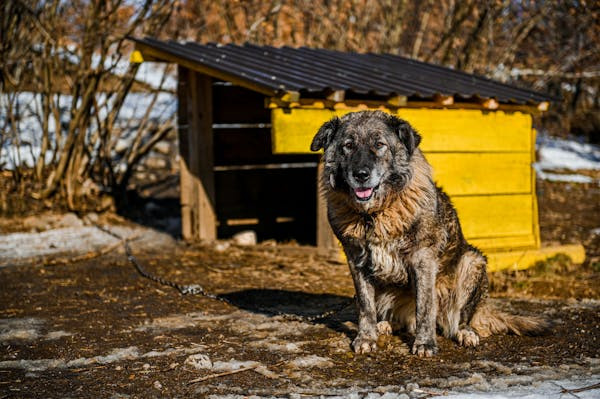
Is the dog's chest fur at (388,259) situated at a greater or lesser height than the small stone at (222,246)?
greater

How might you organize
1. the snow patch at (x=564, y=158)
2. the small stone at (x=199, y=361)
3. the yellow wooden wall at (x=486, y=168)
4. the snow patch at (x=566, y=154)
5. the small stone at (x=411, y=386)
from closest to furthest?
the small stone at (x=411, y=386) < the small stone at (x=199, y=361) < the yellow wooden wall at (x=486, y=168) < the snow patch at (x=564, y=158) < the snow patch at (x=566, y=154)

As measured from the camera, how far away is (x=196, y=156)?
9891 mm

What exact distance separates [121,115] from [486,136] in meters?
10.3

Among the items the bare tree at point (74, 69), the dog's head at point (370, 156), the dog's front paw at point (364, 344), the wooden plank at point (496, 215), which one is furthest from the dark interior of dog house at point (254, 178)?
the dog's head at point (370, 156)

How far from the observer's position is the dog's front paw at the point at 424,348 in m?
4.46

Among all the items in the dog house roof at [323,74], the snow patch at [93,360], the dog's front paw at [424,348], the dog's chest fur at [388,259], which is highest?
the dog house roof at [323,74]

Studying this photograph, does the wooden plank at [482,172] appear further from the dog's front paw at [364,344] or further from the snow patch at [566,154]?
the snow patch at [566,154]

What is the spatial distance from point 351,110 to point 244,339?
373 centimetres

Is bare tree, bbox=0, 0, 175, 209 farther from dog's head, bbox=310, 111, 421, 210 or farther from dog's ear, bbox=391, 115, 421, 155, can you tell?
dog's ear, bbox=391, 115, 421, 155

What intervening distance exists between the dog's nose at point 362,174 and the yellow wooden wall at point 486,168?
13.4 feet

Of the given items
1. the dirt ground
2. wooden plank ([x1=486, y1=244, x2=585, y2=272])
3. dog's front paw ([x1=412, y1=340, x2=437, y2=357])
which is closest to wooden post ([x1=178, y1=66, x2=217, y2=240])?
the dirt ground

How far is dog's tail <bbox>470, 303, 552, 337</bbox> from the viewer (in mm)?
4918

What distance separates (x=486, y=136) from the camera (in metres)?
8.96

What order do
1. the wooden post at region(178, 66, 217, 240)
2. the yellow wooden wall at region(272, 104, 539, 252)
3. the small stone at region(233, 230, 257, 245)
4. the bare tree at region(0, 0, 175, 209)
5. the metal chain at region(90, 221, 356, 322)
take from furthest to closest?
1. the bare tree at region(0, 0, 175, 209)
2. the small stone at region(233, 230, 257, 245)
3. the wooden post at region(178, 66, 217, 240)
4. the yellow wooden wall at region(272, 104, 539, 252)
5. the metal chain at region(90, 221, 356, 322)
